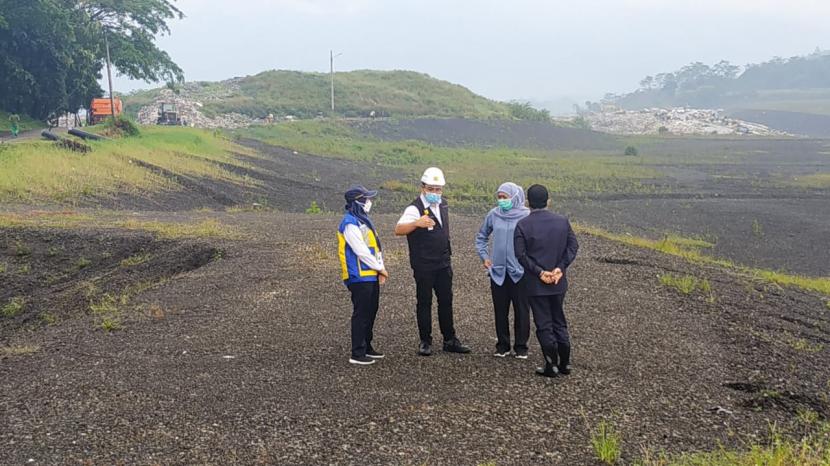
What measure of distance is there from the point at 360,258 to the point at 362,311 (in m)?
0.52

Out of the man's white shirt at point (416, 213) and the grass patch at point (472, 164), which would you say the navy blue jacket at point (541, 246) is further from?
the grass patch at point (472, 164)

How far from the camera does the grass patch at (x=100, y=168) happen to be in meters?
22.0

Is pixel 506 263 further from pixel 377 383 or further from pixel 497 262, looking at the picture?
pixel 377 383

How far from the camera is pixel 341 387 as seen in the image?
7082mm

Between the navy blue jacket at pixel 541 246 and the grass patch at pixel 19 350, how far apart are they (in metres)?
5.56

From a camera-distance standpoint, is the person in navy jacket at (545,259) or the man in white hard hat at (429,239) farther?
the man in white hard hat at (429,239)

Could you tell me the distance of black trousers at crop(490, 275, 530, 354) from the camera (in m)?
7.66

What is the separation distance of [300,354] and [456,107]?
290 feet

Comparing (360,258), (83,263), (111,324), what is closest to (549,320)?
(360,258)

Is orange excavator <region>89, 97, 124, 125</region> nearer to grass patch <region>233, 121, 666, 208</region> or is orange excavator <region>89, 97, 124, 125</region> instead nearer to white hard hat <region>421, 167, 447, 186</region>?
grass patch <region>233, 121, 666, 208</region>

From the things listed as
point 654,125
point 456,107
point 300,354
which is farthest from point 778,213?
point 654,125

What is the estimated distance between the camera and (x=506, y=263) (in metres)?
7.58

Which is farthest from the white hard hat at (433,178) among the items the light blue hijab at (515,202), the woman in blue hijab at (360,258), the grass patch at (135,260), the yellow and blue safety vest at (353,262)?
the grass patch at (135,260)

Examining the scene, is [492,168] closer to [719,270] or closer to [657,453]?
[719,270]
